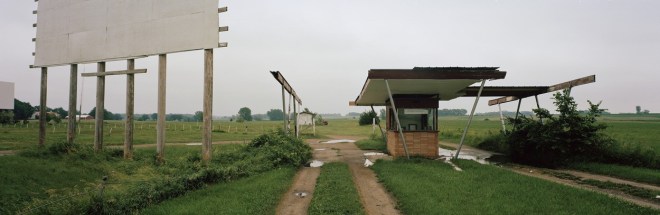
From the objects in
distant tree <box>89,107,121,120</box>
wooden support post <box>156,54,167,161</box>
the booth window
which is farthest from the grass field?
distant tree <box>89,107,121,120</box>

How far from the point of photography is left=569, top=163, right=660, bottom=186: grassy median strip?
11047mm

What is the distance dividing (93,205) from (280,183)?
4.94 metres

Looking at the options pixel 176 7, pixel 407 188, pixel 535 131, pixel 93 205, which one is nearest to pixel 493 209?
pixel 407 188

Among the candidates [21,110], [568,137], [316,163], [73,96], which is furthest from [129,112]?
[21,110]

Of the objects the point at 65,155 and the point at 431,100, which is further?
the point at 431,100

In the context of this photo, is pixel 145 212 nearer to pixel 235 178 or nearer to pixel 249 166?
pixel 235 178

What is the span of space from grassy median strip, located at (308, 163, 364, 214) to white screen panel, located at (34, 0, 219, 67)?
6.96 metres

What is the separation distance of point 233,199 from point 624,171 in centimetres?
1353

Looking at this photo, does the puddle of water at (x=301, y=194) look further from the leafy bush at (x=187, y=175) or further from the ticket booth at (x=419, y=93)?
the ticket booth at (x=419, y=93)

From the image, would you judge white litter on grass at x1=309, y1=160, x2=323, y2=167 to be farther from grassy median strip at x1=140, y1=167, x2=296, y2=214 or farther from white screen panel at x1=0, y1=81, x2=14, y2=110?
white screen panel at x1=0, y1=81, x2=14, y2=110

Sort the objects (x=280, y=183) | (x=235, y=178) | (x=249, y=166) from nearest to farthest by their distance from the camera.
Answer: (x=280, y=183) → (x=235, y=178) → (x=249, y=166)

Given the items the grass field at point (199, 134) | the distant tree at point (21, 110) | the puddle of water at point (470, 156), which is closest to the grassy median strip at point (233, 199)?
the puddle of water at point (470, 156)

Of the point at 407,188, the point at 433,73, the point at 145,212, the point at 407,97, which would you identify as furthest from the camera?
the point at 407,97

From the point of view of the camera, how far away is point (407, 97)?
18.7 m
